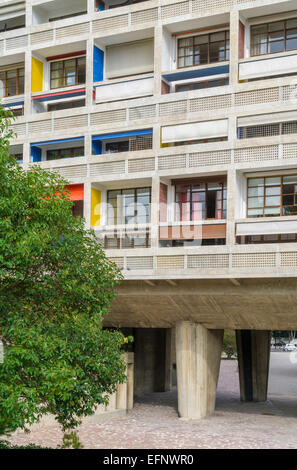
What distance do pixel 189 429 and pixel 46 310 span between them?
451 inches

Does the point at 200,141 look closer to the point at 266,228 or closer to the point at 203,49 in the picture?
the point at 203,49

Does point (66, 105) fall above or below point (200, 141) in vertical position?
above

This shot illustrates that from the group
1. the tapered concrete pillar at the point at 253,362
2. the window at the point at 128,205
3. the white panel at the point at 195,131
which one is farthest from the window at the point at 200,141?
the tapered concrete pillar at the point at 253,362

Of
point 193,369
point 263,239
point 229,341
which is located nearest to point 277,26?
point 263,239

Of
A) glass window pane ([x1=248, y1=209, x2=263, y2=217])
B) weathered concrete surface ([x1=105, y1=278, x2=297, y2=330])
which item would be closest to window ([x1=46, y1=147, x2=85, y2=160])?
weathered concrete surface ([x1=105, y1=278, x2=297, y2=330])

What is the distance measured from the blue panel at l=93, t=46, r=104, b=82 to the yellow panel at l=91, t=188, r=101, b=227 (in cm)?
450

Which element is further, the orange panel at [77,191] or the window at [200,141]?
the orange panel at [77,191]

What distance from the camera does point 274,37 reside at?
1019 inches

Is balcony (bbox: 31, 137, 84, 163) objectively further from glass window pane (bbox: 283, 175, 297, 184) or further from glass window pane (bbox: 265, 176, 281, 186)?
glass window pane (bbox: 283, 175, 297, 184)

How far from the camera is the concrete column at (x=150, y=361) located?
36.1 m

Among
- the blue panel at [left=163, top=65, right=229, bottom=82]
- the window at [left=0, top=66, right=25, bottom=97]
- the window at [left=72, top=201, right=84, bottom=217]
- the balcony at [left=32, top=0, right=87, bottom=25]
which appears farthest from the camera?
the window at [left=0, top=66, right=25, bottom=97]

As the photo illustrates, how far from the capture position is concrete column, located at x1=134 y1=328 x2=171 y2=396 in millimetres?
36062

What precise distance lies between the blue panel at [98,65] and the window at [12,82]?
4219mm

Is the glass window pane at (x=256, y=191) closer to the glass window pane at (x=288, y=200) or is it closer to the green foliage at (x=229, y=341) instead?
the glass window pane at (x=288, y=200)
